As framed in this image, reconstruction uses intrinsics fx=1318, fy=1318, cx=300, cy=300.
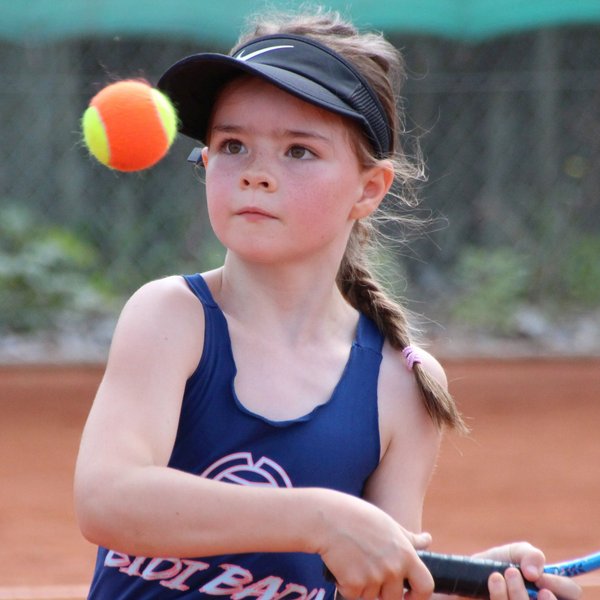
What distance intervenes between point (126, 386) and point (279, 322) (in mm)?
435

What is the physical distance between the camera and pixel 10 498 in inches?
256

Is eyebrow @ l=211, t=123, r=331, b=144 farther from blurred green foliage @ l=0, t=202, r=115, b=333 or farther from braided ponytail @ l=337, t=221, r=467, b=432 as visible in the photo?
blurred green foliage @ l=0, t=202, r=115, b=333

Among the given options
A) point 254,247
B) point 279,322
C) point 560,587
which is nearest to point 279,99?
point 254,247

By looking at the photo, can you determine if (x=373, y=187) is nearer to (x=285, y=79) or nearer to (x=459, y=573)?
(x=285, y=79)

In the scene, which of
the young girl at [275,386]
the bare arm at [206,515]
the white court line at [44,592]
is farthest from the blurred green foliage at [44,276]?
the bare arm at [206,515]

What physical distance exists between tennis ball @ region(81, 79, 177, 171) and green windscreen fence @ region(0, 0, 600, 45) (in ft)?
24.7

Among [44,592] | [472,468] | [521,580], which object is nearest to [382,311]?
[521,580]

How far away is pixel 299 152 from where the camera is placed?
2.47 meters

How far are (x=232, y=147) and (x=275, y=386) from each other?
1.53ft

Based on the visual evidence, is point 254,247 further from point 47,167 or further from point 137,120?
point 47,167

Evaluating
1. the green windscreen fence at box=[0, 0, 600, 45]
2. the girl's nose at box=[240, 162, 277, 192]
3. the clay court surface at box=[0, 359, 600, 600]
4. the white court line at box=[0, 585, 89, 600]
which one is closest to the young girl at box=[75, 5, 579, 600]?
the girl's nose at box=[240, 162, 277, 192]

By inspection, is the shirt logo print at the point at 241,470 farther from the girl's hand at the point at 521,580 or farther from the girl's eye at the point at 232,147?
the girl's eye at the point at 232,147

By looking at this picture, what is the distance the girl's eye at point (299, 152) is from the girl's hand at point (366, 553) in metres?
0.69

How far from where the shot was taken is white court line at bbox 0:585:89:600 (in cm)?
503
